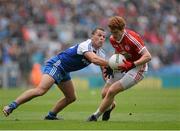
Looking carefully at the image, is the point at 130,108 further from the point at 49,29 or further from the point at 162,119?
the point at 49,29

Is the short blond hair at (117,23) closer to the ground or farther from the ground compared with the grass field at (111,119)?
farther from the ground

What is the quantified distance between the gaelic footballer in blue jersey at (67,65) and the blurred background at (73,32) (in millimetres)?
18801

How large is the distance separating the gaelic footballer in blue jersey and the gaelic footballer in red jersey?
439mm

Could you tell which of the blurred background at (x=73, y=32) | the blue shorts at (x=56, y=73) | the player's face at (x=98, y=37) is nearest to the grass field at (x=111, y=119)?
the blue shorts at (x=56, y=73)

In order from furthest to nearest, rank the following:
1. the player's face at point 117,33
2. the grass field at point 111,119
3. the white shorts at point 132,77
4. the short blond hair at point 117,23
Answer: the white shorts at point 132,77 < the player's face at point 117,33 < the short blond hair at point 117,23 < the grass field at point 111,119

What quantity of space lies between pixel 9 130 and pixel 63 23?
24884 mm

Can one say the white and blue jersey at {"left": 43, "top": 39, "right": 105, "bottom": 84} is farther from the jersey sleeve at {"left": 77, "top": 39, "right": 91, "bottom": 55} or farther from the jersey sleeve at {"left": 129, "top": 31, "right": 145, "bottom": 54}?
the jersey sleeve at {"left": 129, "top": 31, "right": 145, "bottom": 54}

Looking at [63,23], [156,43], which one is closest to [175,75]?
[156,43]

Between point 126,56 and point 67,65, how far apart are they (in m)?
1.48

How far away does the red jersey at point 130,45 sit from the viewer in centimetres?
1476

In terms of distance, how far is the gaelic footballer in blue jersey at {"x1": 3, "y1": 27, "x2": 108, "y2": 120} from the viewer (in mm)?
15320

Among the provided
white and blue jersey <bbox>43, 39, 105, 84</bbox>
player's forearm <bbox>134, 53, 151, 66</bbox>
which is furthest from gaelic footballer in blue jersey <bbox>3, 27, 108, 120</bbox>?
player's forearm <bbox>134, 53, 151, 66</bbox>

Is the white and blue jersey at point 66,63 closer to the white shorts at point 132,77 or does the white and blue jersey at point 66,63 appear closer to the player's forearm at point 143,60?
the white shorts at point 132,77

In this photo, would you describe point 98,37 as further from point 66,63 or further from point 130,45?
point 66,63
